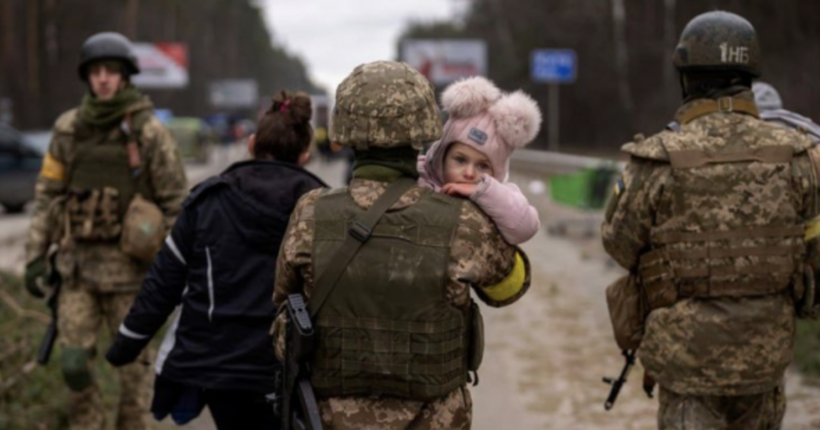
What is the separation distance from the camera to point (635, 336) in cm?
450

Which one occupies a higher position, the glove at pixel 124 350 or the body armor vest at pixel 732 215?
the body armor vest at pixel 732 215

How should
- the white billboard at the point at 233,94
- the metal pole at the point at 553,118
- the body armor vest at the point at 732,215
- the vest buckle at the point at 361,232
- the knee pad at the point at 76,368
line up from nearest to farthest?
the vest buckle at the point at 361,232 < the body armor vest at the point at 732,215 < the knee pad at the point at 76,368 < the metal pole at the point at 553,118 < the white billboard at the point at 233,94

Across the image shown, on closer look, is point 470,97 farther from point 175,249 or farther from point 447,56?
point 447,56

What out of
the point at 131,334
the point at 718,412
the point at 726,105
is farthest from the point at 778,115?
the point at 131,334

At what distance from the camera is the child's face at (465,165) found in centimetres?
365

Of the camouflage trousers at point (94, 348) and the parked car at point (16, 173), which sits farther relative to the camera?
the parked car at point (16, 173)

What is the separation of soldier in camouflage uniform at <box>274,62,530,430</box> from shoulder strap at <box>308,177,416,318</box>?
17 mm

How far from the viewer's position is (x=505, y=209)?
3.45 metres

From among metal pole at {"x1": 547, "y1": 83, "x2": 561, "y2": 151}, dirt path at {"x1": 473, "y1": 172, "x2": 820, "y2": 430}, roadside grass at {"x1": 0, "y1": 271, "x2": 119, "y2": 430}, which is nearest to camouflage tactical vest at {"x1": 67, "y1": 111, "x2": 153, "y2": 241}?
roadside grass at {"x1": 0, "y1": 271, "x2": 119, "y2": 430}

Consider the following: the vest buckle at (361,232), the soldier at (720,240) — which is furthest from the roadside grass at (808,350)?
the vest buckle at (361,232)

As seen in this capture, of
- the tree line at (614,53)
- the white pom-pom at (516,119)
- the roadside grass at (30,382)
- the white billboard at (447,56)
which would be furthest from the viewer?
the white billboard at (447,56)

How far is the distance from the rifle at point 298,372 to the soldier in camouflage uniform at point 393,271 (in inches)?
1.6

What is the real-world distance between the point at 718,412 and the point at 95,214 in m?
3.12

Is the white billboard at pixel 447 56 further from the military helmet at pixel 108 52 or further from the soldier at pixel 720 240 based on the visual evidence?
the soldier at pixel 720 240
